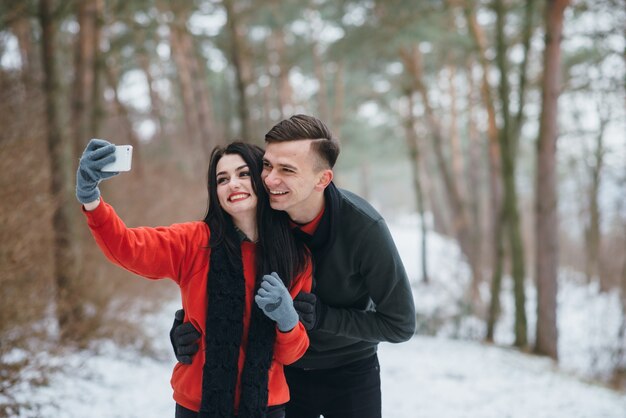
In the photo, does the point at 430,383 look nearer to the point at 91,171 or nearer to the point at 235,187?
the point at 235,187

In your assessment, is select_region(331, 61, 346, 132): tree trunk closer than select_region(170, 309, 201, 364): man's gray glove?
No

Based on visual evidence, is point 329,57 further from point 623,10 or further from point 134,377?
point 134,377

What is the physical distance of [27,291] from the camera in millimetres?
4625

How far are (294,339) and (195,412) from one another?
1.61 ft

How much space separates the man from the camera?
94.1 inches

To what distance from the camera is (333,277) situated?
2564 mm

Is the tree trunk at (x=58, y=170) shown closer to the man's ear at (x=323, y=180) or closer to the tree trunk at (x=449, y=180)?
the man's ear at (x=323, y=180)

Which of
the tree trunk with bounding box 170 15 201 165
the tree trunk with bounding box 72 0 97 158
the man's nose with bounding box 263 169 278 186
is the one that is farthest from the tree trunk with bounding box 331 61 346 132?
the man's nose with bounding box 263 169 278 186

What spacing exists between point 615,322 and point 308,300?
31.2 ft

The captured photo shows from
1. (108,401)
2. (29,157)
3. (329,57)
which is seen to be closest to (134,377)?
(108,401)

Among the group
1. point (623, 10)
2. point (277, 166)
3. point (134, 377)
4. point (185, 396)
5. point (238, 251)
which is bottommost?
point (134, 377)

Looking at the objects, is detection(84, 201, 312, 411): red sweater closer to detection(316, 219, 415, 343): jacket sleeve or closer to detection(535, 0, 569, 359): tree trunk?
detection(316, 219, 415, 343): jacket sleeve

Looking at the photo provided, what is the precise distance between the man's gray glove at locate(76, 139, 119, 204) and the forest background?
8.06 feet

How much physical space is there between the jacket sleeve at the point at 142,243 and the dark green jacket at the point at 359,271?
52 cm
